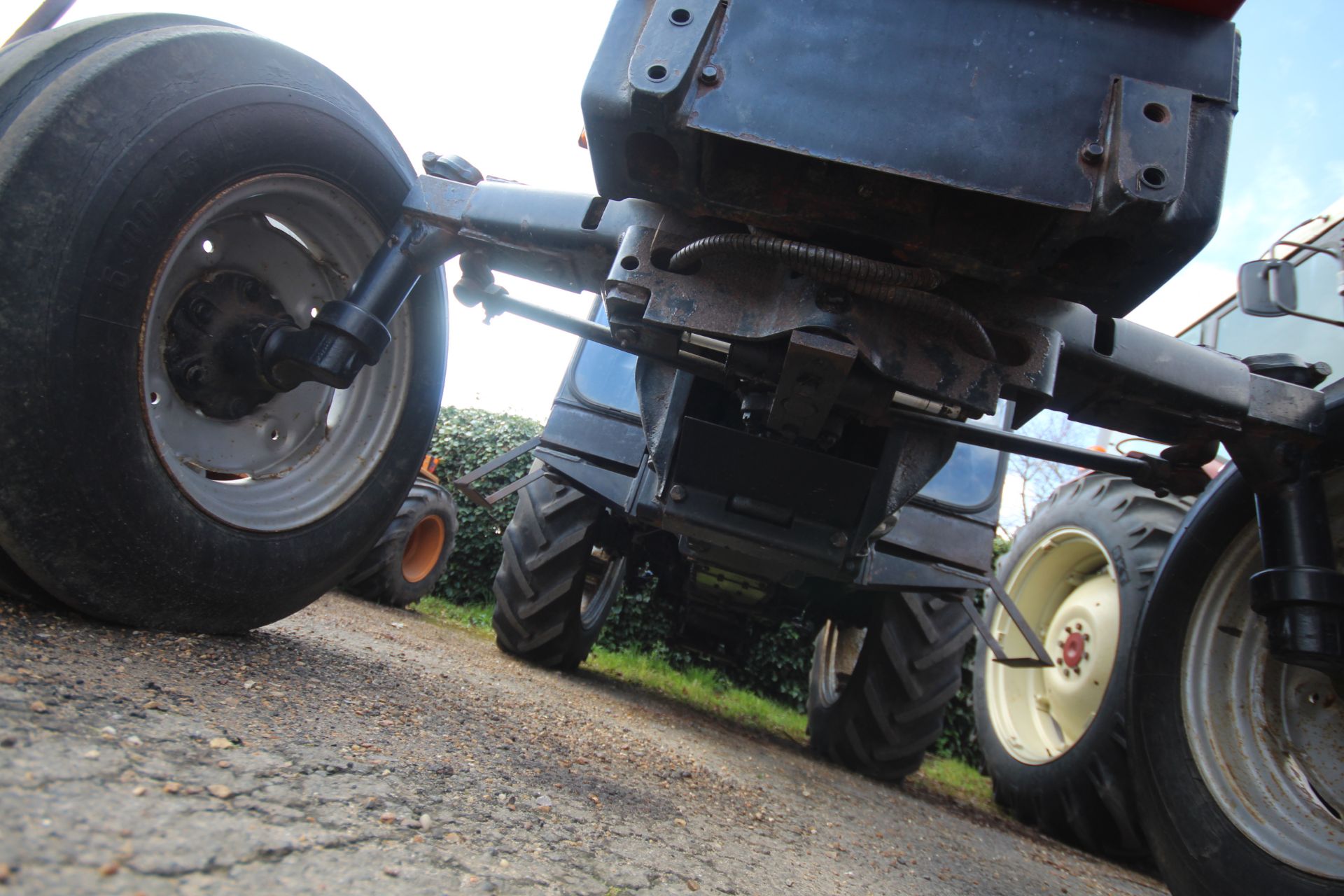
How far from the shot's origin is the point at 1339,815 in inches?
64.4

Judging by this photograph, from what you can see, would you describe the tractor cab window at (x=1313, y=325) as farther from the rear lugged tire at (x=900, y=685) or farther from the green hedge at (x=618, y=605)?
the green hedge at (x=618, y=605)

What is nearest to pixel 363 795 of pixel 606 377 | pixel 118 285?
pixel 118 285

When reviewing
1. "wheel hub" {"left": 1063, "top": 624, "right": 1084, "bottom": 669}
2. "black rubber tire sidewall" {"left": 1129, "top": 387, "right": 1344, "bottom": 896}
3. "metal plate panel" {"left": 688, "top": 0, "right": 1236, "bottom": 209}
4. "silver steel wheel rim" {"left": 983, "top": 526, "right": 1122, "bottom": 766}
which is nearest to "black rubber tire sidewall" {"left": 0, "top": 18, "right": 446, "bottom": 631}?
"metal plate panel" {"left": 688, "top": 0, "right": 1236, "bottom": 209}

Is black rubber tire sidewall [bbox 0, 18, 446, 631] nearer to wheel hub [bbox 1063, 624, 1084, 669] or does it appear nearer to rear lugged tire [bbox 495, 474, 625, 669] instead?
rear lugged tire [bbox 495, 474, 625, 669]

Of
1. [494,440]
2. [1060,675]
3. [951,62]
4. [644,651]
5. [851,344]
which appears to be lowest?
[644,651]

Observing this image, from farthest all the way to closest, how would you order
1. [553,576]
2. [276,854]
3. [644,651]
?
[644,651] < [553,576] < [276,854]

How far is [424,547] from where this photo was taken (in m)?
6.85

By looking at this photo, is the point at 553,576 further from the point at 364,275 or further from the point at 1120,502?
the point at 1120,502

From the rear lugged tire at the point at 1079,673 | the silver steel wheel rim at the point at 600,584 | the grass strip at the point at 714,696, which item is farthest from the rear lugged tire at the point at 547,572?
the rear lugged tire at the point at 1079,673

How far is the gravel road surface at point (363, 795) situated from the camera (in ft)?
2.60

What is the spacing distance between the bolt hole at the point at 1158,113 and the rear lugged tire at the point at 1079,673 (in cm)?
186

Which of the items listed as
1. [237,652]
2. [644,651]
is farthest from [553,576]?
[644,651]

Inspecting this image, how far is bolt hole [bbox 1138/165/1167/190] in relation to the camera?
1188 millimetres

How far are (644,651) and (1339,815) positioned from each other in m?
7.05
